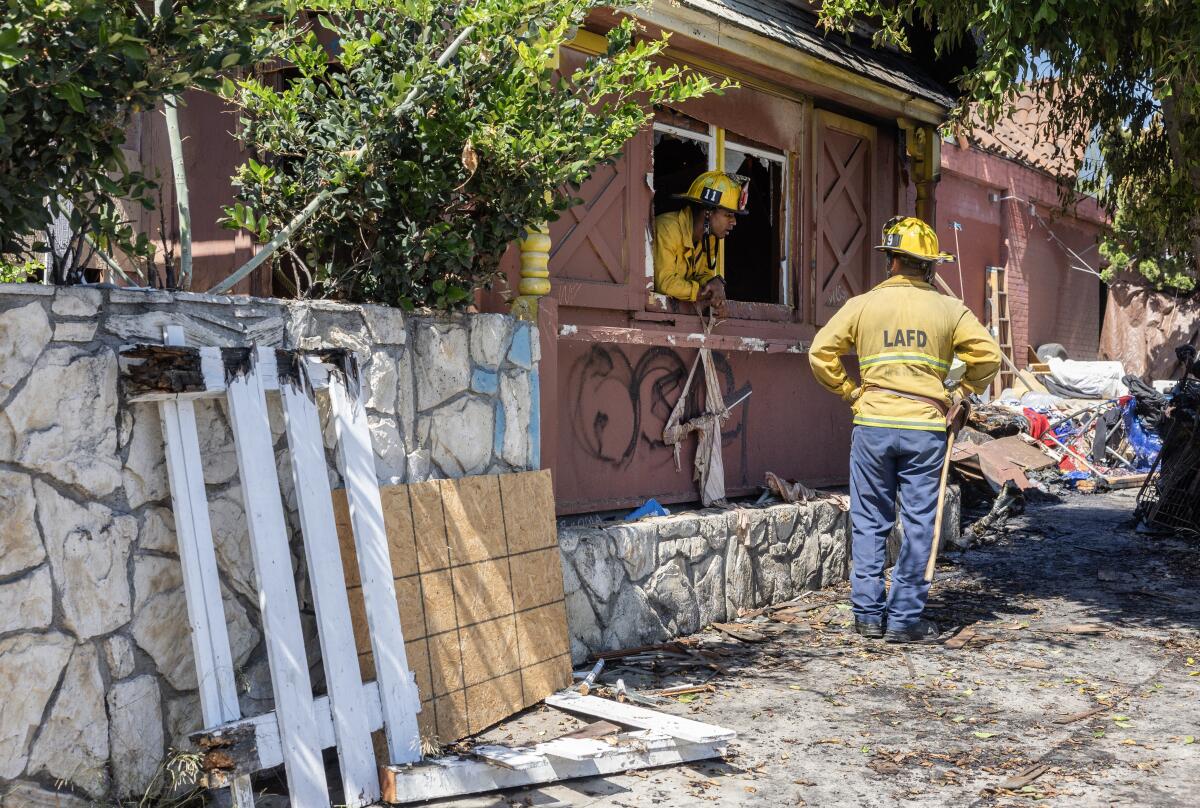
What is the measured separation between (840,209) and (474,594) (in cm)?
560

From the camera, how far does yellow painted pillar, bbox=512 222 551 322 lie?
5816 millimetres

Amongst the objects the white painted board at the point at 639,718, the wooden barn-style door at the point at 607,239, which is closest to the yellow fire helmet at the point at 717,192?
the wooden barn-style door at the point at 607,239

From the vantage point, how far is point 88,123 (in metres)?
3.58

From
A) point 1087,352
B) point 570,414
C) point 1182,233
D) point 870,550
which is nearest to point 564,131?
point 570,414

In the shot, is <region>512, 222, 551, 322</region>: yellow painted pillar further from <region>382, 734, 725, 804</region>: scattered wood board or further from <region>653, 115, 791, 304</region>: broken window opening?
<region>382, 734, 725, 804</region>: scattered wood board

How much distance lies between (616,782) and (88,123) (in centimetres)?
294

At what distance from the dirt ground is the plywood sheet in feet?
0.81

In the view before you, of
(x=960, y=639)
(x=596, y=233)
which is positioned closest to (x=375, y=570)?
(x=596, y=233)

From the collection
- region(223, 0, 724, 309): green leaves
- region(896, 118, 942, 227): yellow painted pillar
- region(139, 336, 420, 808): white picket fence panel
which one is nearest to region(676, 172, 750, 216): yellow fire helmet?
region(223, 0, 724, 309): green leaves

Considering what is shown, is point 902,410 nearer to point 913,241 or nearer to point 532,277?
point 913,241

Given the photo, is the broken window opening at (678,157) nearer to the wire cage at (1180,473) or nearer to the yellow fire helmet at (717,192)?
the yellow fire helmet at (717,192)

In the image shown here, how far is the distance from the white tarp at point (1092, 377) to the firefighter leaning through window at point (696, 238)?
35.1 ft

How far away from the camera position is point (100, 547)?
3.71 metres

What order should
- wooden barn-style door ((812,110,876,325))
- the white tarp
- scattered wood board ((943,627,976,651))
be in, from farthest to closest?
the white tarp, wooden barn-style door ((812,110,876,325)), scattered wood board ((943,627,976,651))
